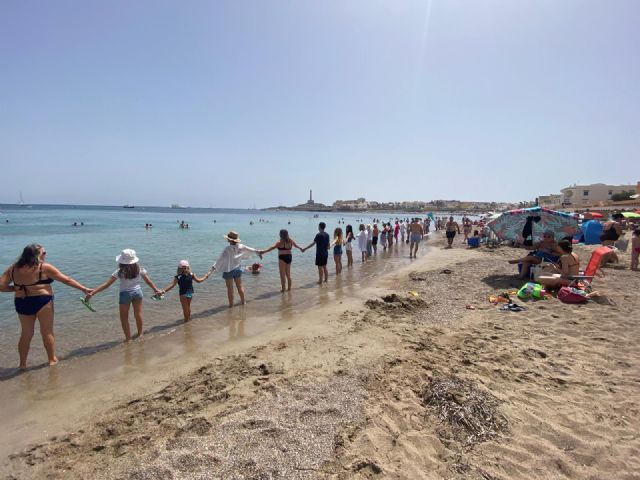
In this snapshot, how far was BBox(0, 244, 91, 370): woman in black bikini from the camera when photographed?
477cm

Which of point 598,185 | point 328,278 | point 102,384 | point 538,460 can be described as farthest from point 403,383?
point 598,185

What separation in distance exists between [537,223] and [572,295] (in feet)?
12.2

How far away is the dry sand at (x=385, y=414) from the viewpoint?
2.62 metres

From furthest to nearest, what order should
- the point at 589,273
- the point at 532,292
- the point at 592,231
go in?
1. the point at 592,231
2. the point at 589,273
3. the point at 532,292

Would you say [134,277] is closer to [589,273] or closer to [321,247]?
[321,247]

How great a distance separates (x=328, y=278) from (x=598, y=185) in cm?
8637

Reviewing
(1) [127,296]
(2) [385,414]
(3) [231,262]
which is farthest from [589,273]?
(1) [127,296]

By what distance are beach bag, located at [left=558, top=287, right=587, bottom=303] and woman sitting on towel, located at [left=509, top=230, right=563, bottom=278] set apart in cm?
199

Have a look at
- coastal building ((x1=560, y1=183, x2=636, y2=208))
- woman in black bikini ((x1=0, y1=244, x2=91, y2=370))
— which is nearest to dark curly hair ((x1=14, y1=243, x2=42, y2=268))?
woman in black bikini ((x1=0, y1=244, x2=91, y2=370))

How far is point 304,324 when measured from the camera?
6527 mm

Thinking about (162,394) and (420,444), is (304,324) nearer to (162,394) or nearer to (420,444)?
(162,394)

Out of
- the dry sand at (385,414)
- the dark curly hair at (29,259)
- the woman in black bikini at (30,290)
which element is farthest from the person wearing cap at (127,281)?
the dry sand at (385,414)

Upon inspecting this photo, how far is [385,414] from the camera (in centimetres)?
322

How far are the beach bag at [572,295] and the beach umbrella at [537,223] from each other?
10.4 ft
